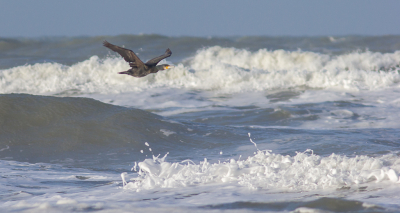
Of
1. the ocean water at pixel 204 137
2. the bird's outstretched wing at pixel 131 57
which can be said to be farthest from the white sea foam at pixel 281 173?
the bird's outstretched wing at pixel 131 57

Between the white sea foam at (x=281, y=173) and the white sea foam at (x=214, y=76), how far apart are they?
29.6 feet

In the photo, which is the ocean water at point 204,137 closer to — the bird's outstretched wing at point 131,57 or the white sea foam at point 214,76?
the white sea foam at point 214,76

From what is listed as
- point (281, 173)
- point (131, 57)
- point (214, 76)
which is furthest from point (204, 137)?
point (214, 76)

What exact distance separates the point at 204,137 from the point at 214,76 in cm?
783

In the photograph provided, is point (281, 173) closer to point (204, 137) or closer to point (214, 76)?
point (204, 137)

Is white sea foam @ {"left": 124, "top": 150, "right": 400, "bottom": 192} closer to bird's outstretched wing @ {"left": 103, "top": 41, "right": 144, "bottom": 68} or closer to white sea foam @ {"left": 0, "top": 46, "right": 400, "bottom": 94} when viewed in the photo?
bird's outstretched wing @ {"left": 103, "top": 41, "right": 144, "bottom": 68}

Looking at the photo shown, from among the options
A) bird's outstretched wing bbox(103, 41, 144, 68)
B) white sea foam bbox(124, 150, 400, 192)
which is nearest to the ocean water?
white sea foam bbox(124, 150, 400, 192)

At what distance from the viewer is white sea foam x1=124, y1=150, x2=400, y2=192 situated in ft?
14.6

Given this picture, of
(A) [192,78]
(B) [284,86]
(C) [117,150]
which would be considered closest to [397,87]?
(B) [284,86]

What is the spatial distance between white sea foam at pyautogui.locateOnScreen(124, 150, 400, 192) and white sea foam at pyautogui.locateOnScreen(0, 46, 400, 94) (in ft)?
29.6

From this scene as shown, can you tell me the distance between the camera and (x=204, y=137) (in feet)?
26.3

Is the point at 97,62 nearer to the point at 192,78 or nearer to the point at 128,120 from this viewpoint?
the point at 192,78

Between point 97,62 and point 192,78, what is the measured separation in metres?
4.30

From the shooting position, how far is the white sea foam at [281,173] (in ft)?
14.6
